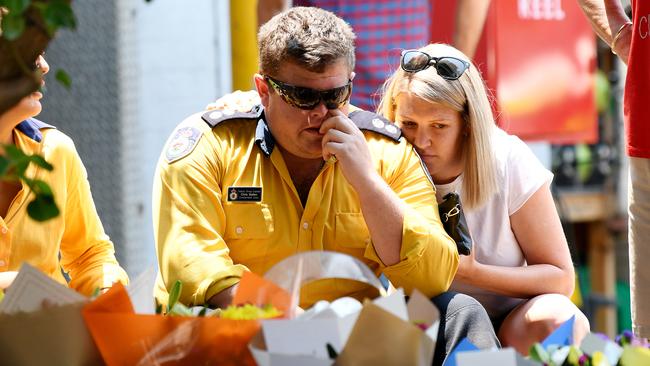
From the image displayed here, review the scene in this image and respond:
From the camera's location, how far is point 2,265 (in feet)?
8.98

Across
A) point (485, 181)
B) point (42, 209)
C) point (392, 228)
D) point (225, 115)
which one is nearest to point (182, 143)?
point (225, 115)

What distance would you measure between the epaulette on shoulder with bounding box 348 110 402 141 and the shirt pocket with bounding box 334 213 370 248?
0.28 metres

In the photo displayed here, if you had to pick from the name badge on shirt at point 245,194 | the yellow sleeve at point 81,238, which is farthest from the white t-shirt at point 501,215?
the yellow sleeve at point 81,238

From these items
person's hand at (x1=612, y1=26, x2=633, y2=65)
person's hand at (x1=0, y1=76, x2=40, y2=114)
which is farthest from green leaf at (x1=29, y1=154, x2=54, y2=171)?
person's hand at (x1=612, y1=26, x2=633, y2=65)

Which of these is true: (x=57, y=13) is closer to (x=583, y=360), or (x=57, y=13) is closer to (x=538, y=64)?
(x=583, y=360)

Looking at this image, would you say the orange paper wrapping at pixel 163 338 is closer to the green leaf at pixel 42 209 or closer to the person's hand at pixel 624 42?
the green leaf at pixel 42 209

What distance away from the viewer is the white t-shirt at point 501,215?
3049 mm

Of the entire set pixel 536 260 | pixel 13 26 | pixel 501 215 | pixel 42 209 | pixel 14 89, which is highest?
pixel 13 26

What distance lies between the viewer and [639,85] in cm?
300

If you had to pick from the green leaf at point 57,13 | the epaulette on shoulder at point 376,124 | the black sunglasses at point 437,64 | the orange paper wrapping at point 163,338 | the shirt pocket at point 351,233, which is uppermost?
the green leaf at point 57,13

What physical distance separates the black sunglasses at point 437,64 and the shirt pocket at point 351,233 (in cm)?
55

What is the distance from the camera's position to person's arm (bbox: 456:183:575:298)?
9.68ft

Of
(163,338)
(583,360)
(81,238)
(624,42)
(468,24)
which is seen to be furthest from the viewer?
(468,24)

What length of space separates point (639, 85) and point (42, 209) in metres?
2.05
